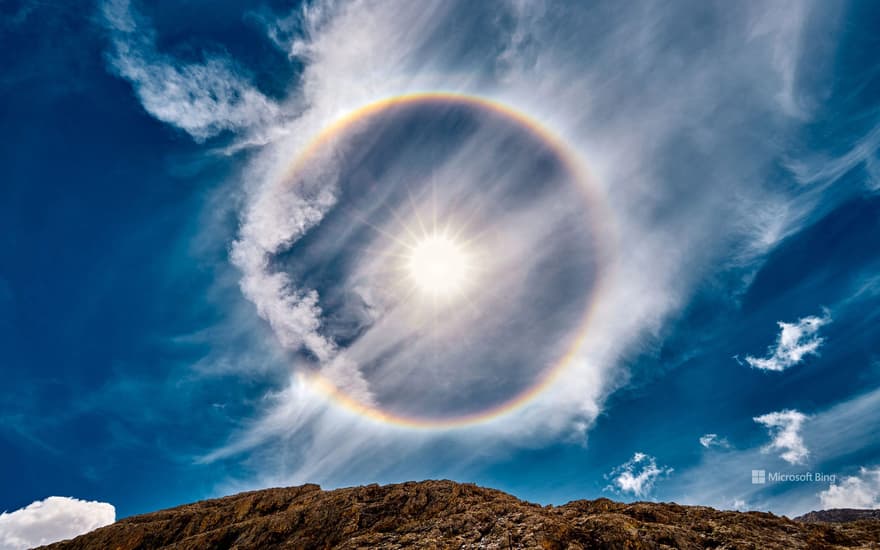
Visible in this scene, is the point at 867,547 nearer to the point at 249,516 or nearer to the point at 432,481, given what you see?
the point at 432,481

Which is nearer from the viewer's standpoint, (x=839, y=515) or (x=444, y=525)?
(x=444, y=525)

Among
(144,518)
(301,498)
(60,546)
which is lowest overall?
(60,546)

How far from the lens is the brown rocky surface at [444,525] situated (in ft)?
137

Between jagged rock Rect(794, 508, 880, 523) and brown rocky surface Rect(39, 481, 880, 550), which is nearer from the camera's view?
brown rocky surface Rect(39, 481, 880, 550)

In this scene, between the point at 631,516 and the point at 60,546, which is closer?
the point at 631,516

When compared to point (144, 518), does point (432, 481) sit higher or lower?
higher

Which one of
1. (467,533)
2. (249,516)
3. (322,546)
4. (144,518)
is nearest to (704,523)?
(467,533)

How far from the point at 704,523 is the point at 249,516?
288 ft

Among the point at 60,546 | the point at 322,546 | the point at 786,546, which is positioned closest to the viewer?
the point at 786,546

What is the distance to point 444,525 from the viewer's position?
2202 inches

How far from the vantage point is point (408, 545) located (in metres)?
50.9

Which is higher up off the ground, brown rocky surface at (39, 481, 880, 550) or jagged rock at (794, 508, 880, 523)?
jagged rock at (794, 508, 880, 523)

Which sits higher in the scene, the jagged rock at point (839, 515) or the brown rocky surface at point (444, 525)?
the jagged rock at point (839, 515)

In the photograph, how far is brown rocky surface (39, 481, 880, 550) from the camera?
41656 millimetres
